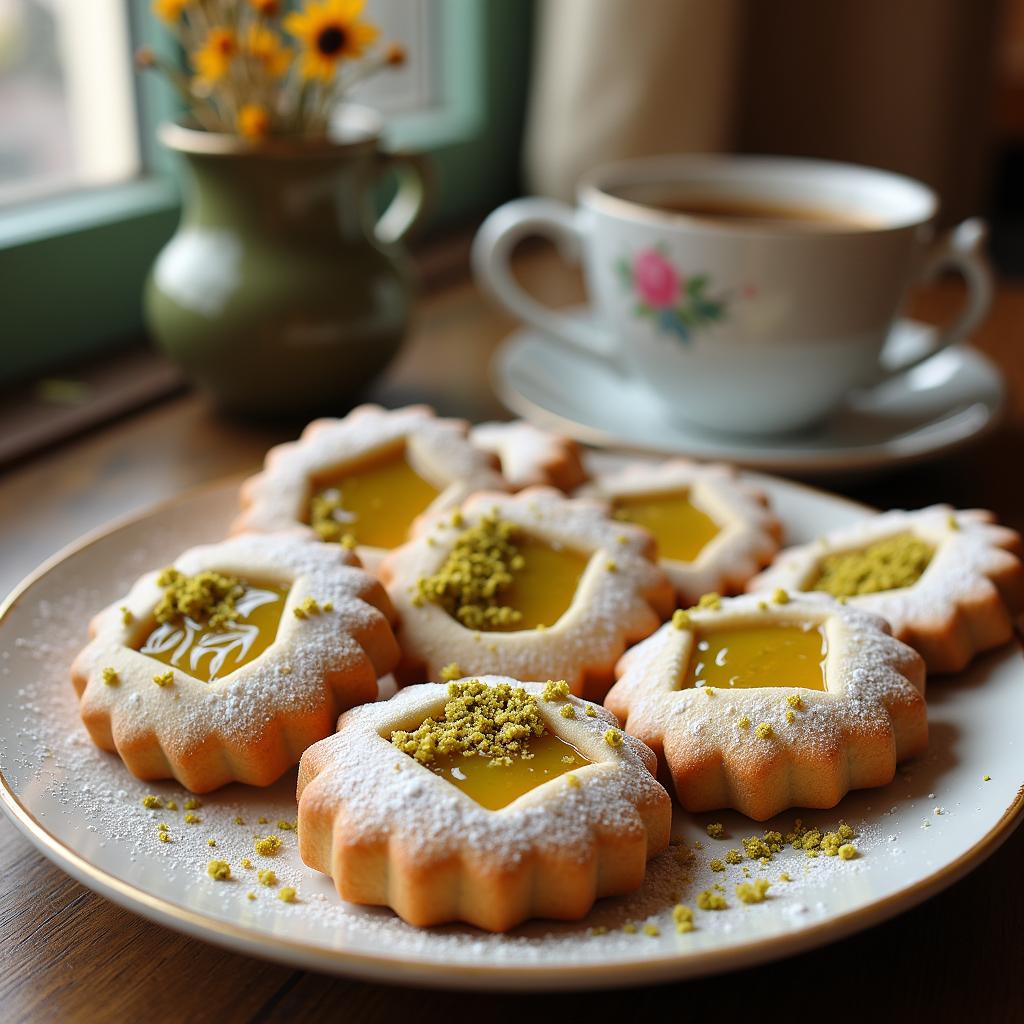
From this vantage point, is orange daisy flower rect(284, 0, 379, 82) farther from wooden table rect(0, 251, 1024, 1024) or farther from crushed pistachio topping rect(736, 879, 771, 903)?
crushed pistachio topping rect(736, 879, 771, 903)

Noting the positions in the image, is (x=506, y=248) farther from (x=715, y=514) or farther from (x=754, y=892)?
(x=754, y=892)

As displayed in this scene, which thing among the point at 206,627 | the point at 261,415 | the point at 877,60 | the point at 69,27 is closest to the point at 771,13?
the point at 877,60

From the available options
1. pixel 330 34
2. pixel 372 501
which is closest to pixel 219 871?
pixel 372 501

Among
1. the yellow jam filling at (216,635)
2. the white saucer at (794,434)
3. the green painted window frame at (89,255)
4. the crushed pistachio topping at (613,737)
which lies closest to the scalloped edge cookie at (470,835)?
the crushed pistachio topping at (613,737)

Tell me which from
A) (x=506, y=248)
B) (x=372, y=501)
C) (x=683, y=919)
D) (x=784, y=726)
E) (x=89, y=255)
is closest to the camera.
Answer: (x=683, y=919)

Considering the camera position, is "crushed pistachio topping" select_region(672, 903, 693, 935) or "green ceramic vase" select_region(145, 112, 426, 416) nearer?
"crushed pistachio topping" select_region(672, 903, 693, 935)

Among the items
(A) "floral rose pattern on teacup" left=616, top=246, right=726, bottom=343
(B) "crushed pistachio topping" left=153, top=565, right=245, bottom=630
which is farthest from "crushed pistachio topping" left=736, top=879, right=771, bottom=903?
(A) "floral rose pattern on teacup" left=616, top=246, right=726, bottom=343

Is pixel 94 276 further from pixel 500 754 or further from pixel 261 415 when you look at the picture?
pixel 500 754
